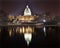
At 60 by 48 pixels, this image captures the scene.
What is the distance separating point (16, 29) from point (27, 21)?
0.44 feet

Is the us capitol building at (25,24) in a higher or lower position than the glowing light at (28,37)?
higher

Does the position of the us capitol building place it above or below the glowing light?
above

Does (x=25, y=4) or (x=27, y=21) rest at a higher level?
(x=25, y=4)

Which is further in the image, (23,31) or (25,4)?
(25,4)

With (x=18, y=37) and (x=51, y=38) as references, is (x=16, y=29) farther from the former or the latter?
(x=51, y=38)

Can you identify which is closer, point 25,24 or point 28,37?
point 28,37

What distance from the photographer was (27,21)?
1.23 m

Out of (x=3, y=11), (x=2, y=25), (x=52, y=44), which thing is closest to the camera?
(x=52, y=44)

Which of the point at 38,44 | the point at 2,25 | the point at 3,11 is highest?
the point at 3,11

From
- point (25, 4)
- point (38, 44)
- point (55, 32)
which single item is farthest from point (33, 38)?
point (25, 4)

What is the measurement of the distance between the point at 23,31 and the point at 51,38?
8.2 inches

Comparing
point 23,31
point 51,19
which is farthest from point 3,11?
point 51,19

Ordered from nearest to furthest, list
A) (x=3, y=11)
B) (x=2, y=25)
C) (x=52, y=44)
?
1. (x=52, y=44)
2. (x=2, y=25)
3. (x=3, y=11)

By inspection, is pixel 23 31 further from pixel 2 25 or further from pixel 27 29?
pixel 2 25
